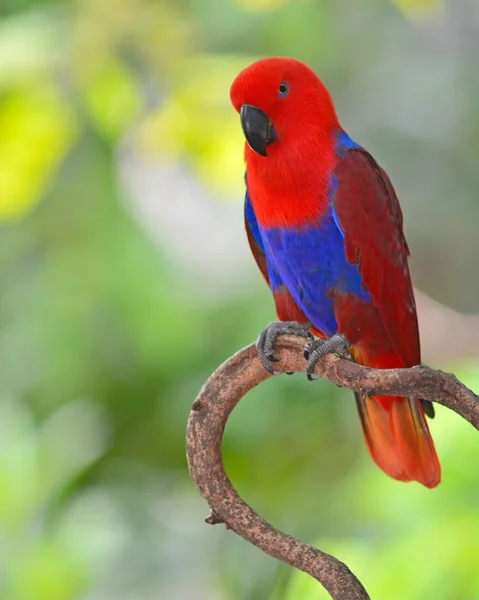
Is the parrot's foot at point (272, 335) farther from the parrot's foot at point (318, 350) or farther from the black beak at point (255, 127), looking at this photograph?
the black beak at point (255, 127)

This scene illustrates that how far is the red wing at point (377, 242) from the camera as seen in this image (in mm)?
948

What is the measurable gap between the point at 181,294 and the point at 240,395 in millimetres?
1449

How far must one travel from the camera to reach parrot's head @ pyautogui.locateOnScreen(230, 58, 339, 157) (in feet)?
2.94

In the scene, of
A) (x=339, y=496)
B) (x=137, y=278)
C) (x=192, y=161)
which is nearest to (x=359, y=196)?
(x=192, y=161)

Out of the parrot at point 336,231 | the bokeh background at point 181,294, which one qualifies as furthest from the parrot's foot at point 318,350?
the bokeh background at point 181,294

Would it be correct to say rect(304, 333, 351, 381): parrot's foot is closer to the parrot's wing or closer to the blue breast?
the blue breast

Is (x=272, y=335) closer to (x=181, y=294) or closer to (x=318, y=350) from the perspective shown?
(x=318, y=350)

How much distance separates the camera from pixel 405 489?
1474 millimetres

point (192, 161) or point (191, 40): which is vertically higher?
point (191, 40)

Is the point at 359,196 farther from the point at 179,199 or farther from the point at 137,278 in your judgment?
the point at 179,199

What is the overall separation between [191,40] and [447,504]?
95 cm

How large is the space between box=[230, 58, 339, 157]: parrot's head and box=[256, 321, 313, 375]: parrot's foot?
8.0 inches

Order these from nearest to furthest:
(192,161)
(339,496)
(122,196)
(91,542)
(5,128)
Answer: (5,128)
(192,161)
(91,542)
(339,496)
(122,196)

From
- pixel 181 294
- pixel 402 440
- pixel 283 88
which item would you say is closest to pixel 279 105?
pixel 283 88
